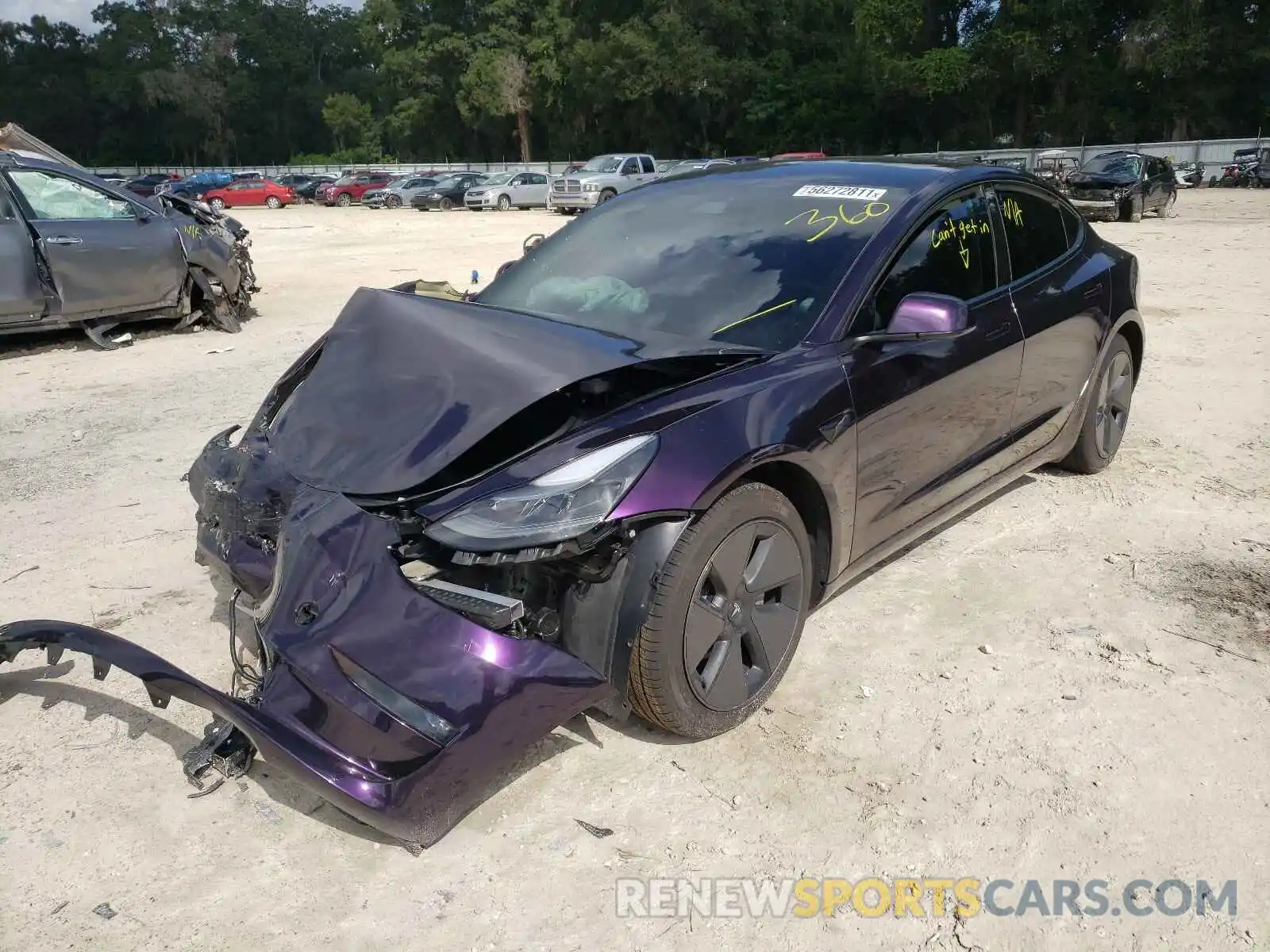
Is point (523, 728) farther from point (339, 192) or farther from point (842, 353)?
point (339, 192)

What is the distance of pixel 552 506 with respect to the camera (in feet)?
7.97

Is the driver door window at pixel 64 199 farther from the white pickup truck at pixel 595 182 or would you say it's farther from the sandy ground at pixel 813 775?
the white pickup truck at pixel 595 182

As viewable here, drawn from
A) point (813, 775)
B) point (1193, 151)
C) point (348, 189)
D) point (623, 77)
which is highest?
point (623, 77)

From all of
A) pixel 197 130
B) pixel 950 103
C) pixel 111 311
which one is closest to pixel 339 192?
pixel 950 103

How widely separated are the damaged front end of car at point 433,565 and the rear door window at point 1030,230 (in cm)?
173

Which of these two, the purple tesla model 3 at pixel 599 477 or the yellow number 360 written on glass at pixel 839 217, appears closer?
the purple tesla model 3 at pixel 599 477

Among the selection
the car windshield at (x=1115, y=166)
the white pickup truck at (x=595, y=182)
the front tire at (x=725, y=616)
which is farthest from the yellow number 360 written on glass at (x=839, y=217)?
the white pickup truck at (x=595, y=182)

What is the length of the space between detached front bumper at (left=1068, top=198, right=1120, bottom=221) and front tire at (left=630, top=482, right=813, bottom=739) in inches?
822

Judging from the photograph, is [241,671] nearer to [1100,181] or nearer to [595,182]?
[1100,181]

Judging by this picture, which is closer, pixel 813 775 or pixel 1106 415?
pixel 813 775

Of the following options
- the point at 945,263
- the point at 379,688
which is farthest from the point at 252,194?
the point at 379,688

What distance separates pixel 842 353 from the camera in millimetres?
3141

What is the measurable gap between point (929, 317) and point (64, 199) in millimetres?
8385

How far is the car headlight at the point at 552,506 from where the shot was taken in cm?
238
